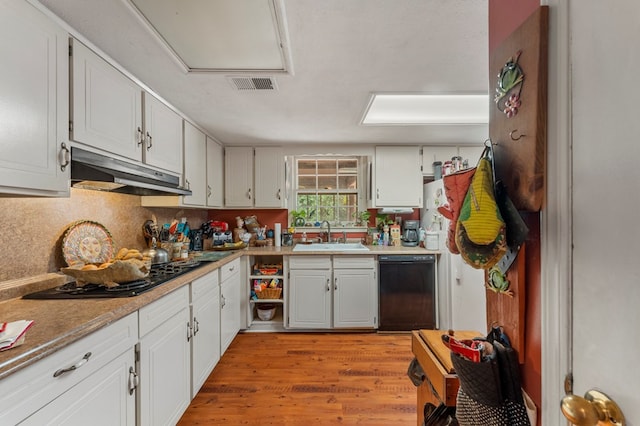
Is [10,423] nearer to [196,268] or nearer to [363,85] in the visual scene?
[196,268]

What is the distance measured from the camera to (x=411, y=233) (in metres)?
3.35

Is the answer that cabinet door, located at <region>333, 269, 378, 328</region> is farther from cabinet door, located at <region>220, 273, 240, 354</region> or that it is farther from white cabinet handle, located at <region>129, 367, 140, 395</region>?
white cabinet handle, located at <region>129, 367, 140, 395</region>

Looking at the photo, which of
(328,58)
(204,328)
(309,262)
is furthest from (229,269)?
(328,58)

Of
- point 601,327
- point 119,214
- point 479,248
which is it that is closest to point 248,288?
point 119,214

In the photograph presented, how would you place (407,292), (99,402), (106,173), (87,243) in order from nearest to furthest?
(99,402) < (106,173) < (87,243) < (407,292)

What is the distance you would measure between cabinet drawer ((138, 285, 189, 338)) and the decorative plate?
620 millimetres

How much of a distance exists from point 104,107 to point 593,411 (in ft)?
6.96

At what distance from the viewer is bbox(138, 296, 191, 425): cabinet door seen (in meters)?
1.35

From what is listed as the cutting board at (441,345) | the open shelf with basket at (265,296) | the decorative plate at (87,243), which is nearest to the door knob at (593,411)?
the cutting board at (441,345)

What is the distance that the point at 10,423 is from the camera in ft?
2.55

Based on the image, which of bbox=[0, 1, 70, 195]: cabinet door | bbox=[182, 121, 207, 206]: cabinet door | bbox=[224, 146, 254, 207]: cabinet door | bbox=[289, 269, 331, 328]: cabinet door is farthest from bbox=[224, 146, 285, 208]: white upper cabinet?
bbox=[0, 1, 70, 195]: cabinet door

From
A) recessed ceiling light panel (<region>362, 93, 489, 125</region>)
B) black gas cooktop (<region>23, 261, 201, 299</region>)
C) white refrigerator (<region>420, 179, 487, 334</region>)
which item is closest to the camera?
black gas cooktop (<region>23, 261, 201, 299</region>)

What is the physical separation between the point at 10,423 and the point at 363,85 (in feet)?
7.02

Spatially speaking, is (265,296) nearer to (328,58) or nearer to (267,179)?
(267,179)
